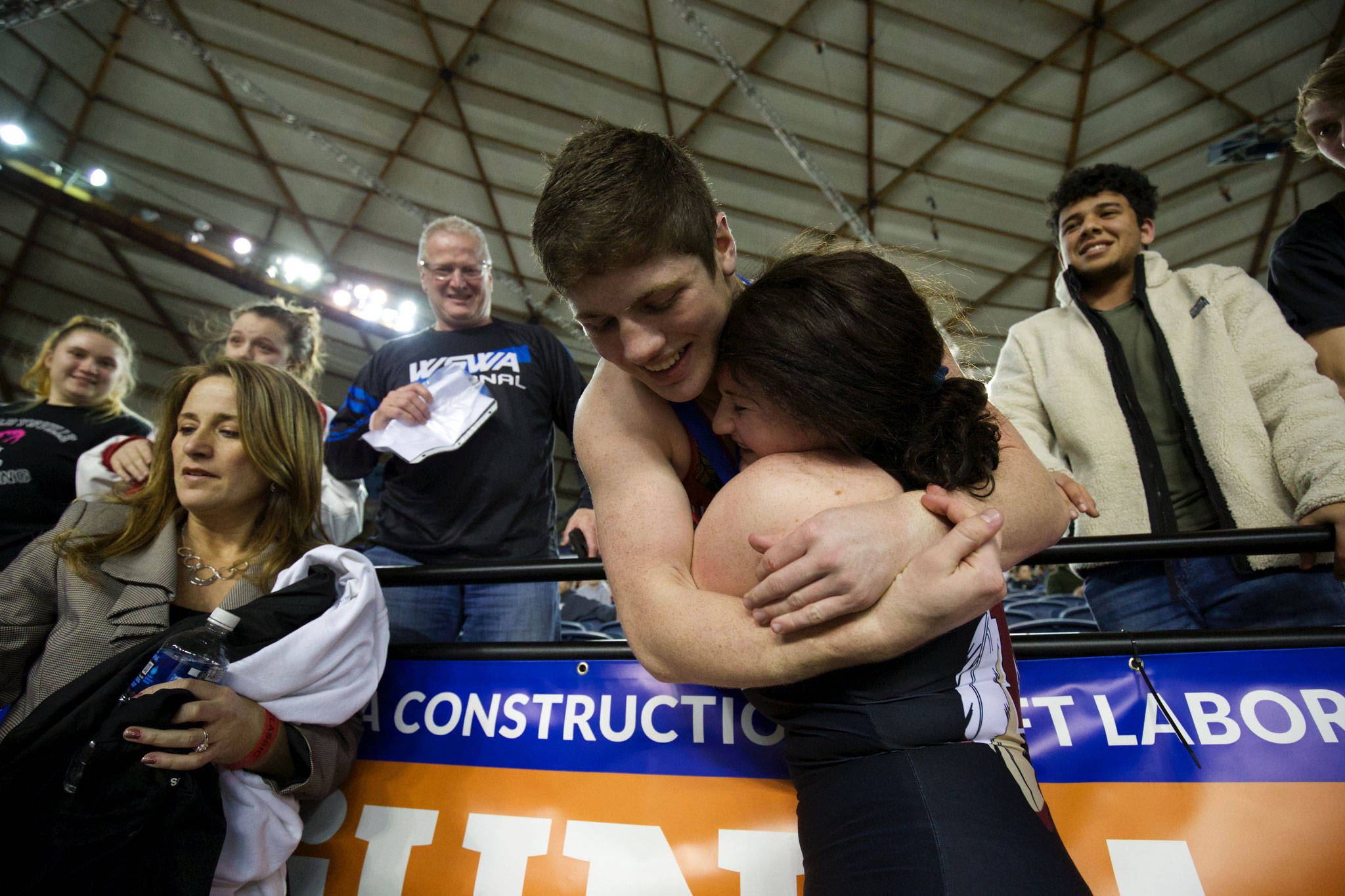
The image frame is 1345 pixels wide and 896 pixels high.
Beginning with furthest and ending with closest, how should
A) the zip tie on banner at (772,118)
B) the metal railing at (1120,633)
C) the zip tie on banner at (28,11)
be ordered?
the zip tie on banner at (772,118), the zip tie on banner at (28,11), the metal railing at (1120,633)

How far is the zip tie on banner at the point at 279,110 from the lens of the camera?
7.13 meters

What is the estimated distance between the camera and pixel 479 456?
2.32 metres

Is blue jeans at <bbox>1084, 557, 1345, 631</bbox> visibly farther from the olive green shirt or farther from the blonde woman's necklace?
the blonde woman's necklace

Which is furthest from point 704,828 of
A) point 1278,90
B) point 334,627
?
point 1278,90

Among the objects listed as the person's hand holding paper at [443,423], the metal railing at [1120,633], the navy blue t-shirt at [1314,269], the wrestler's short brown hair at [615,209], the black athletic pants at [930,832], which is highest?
the navy blue t-shirt at [1314,269]

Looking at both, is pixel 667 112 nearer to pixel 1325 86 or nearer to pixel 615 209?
pixel 1325 86

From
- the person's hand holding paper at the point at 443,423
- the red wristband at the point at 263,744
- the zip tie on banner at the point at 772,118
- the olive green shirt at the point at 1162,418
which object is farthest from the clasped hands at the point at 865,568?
the zip tie on banner at the point at 772,118

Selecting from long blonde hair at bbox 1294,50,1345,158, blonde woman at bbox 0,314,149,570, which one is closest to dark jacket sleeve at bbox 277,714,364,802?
blonde woman at bbox 0,314,149,570

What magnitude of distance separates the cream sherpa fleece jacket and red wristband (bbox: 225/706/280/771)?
1.75 meters

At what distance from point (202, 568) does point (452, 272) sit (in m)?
1.36

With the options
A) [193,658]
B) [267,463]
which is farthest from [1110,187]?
[193,658]

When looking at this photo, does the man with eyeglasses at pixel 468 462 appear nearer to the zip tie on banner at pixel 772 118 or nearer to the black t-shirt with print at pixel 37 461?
the black t-shirt with print at pixel 37 461

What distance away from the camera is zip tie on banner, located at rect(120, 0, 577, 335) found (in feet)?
23.4

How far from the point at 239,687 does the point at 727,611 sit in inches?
35.8
